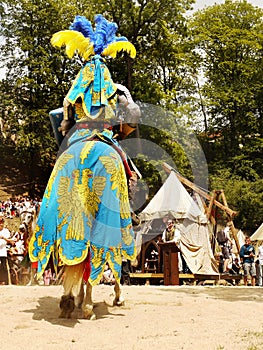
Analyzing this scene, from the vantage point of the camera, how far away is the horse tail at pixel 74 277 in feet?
22.6

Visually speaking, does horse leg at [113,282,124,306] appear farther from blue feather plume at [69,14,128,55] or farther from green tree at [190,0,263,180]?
green tree at [190,0,263,180]

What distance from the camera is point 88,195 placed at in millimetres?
7109

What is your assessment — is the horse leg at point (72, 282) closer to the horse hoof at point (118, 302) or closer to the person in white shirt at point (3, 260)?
the horse hoof at point (118, 302)

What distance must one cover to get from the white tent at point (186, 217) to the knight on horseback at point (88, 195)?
11.9 meters

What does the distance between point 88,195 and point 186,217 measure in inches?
518

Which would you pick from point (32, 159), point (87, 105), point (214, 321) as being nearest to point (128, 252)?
point (214, 321)

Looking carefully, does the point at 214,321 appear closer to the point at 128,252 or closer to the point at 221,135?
the point at 128,252

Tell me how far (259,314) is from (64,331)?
98.2 inches

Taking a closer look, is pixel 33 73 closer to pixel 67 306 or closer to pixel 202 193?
pixel 202 193

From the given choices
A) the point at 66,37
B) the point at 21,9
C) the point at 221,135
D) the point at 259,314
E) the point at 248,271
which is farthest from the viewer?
the point at 221,135

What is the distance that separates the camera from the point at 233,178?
4109 centimetres

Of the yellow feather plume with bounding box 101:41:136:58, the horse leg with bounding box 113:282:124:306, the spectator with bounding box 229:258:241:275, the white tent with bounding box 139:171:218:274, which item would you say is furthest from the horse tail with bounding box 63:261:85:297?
the spectator with bounding box 229:258:241:275

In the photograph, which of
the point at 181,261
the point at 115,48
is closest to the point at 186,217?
the point at 181,261

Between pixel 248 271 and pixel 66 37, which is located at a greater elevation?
Result: pixel 66 37
